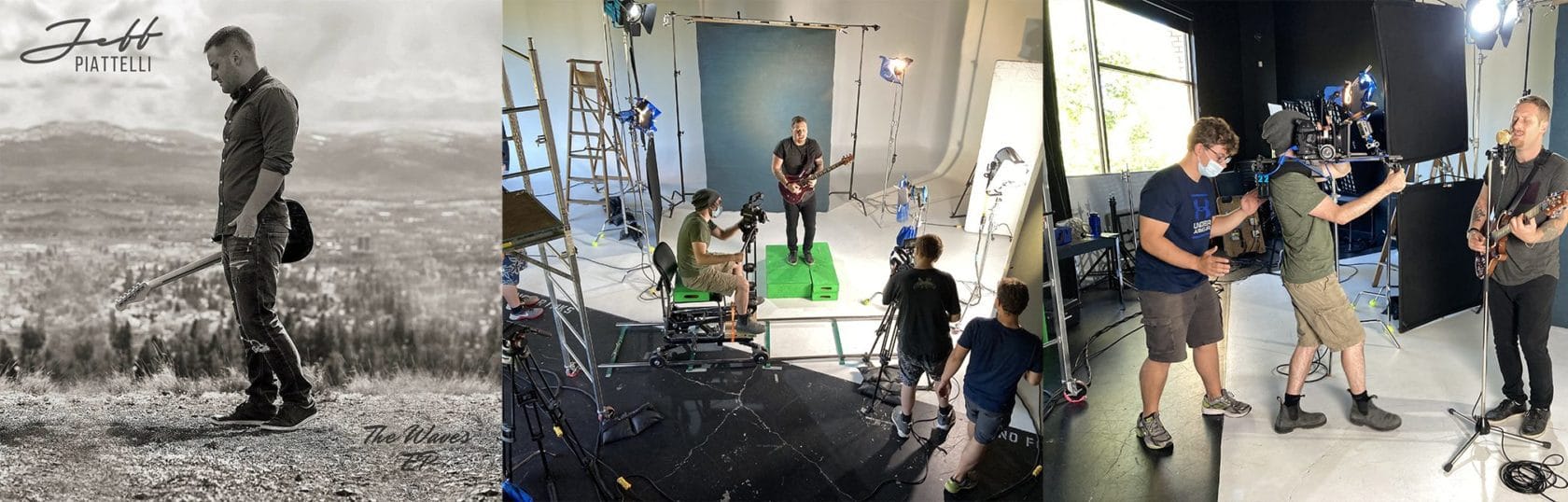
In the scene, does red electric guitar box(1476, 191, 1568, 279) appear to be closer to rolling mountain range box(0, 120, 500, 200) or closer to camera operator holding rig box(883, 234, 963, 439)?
camera operator holding rig box(883, 234, 963, 439)

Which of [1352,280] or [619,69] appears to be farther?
[619,69]

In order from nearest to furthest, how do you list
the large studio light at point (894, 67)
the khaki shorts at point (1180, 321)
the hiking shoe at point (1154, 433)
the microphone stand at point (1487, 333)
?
the khaki shorts at point (1180, 321) < the hiking shoe at point (1154, 433) < the microphone stand at point (1487, 333) < the large studio light at point (894, 67)

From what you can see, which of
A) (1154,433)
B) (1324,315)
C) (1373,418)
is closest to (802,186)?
(1154,433)

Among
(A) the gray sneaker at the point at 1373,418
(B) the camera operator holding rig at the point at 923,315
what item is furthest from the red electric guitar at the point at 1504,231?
(B) the camera operator holding rig at the point at 923,315

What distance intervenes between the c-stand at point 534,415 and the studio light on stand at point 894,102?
117cm

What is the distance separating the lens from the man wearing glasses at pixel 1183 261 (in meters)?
1.70

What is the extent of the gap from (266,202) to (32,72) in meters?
0.99

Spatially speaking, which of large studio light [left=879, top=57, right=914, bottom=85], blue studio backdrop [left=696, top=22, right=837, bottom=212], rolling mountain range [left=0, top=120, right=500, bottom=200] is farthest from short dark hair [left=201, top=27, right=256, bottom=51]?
large studio light [left=879, top=57, right=914, bottom=85]

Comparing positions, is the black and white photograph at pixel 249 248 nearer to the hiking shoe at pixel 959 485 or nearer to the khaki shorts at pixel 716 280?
the khaki shorts at pixel 716 280

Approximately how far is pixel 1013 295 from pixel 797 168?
2.23 feet

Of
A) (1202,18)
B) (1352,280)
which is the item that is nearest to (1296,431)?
(1352,280)

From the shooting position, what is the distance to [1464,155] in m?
2.01

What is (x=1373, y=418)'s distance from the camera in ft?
6.72

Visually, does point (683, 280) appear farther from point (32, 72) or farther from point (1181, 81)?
point (32, 72)
